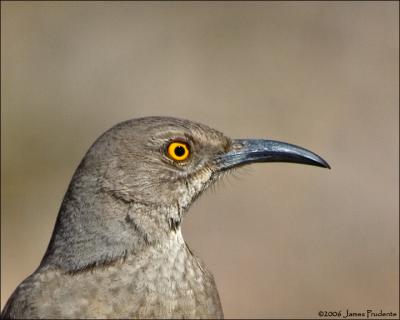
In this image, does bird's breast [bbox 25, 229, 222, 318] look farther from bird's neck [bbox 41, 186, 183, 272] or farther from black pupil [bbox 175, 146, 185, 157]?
black pupil [bbox 175, 146, 185, 157]

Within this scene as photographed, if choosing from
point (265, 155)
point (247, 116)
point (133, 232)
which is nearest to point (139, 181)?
point (133, 232)

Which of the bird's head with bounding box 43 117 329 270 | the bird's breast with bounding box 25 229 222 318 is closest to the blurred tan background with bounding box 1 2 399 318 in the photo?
the bird's head with bounding box 43 117 329 270

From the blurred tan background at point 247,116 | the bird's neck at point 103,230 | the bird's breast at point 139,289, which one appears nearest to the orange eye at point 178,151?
the bird's neck at point 103,230

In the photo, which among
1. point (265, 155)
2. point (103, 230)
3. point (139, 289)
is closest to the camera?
point (139, 289)

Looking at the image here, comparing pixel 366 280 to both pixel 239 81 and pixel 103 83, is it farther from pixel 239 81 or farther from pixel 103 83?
pixel 103 83

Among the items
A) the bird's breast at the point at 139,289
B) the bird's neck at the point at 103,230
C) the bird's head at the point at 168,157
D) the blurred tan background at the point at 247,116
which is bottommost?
the bird's breast at the point at 139,289

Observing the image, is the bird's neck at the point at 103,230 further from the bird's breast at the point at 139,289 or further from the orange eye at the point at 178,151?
the orange eye at the point at 178,151

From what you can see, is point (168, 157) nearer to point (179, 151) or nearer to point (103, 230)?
point (179, 151)

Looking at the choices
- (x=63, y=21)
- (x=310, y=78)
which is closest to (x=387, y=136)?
(x=310, y=78)
